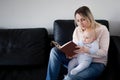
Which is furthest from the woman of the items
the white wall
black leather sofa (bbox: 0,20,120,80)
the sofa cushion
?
the white wall

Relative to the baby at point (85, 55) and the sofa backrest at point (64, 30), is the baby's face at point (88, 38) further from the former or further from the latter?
the sofa backrest at point (64, 30)

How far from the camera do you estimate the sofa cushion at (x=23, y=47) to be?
2.24 m

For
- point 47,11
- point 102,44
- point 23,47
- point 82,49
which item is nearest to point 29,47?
point 23,47

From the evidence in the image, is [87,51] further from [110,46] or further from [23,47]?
[23,47]

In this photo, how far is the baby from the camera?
1.81 m

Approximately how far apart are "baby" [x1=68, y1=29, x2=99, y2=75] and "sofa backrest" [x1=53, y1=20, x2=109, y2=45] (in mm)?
325

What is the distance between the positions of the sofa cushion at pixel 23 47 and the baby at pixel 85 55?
1.58 feet

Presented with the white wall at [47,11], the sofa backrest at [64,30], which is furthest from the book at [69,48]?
the white wall at [47,11]

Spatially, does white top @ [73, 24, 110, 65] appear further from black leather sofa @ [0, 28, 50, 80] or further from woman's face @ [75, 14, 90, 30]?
black leather sofa @ [0, 28, 50, 80]

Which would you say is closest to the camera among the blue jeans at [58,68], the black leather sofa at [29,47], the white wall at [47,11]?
the blue jeans at [58,68]

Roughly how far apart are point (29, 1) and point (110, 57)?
1142mm

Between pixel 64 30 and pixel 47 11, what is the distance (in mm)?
397

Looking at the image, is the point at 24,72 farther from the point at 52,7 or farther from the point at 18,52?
the point at 52,7

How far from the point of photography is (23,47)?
7.43 ft
